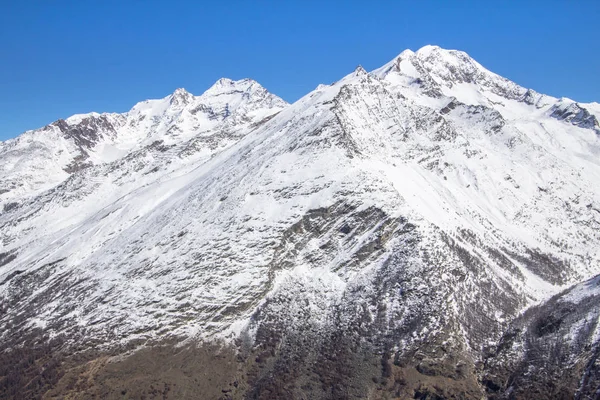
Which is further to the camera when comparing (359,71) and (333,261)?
(359,71)

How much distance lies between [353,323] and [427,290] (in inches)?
490

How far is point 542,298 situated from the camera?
84312 mm

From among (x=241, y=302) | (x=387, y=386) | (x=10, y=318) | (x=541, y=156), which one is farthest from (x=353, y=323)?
(x=541, y=156)

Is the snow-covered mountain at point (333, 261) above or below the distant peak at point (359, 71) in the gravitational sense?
below

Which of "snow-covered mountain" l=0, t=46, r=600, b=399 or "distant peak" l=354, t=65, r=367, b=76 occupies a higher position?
"distant peak" l=354, t=65, r=367, b=76

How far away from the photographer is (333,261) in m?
83.9

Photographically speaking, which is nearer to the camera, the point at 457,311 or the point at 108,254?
the point at 457,311

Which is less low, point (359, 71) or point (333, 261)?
point (359, 71)

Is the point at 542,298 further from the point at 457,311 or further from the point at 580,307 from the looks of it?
the point at 457,311

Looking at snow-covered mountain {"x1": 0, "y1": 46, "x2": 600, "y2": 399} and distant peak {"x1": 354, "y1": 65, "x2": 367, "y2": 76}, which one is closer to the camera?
snow-covered mountain {"x1": 0, "y1": 46, "x2": 600, "y2": 399}

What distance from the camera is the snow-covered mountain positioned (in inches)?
2726

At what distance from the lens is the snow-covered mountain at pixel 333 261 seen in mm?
69250

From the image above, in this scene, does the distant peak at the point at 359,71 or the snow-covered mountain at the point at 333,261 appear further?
the distant peak at the point at 359,71

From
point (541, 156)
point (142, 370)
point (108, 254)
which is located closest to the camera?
point (142, 370)
